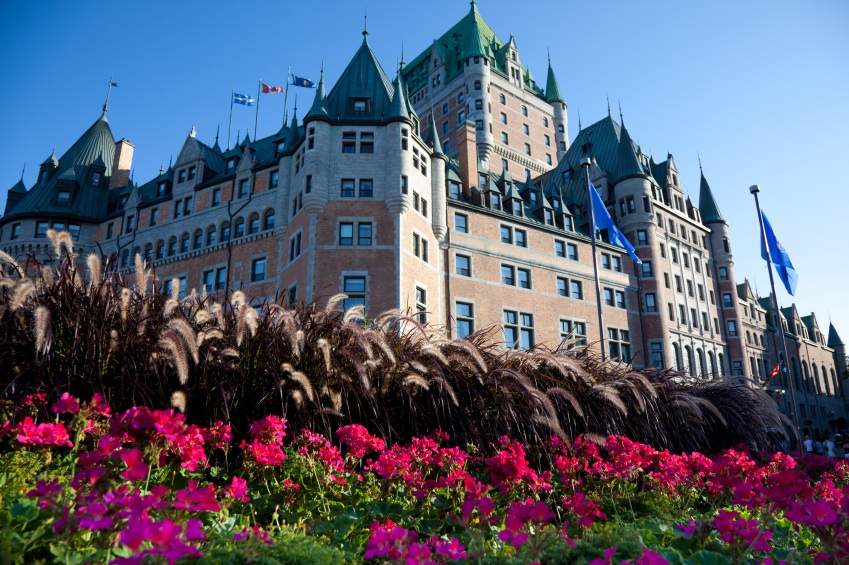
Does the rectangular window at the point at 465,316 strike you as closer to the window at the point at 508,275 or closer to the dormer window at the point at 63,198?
the window at the point at 508,275

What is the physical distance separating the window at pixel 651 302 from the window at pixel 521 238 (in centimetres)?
1161

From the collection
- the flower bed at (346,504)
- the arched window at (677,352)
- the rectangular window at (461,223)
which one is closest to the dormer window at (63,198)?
the rectangular window at (461,223)

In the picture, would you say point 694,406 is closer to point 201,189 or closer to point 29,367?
point 29,367

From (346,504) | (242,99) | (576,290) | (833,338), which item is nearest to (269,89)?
(242,99)

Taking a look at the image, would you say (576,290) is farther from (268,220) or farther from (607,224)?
(268,220)

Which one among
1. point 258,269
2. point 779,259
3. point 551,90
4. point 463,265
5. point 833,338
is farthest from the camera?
point 833,338

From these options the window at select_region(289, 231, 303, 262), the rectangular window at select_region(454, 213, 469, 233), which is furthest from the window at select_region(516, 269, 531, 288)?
the window at select_region(289, 231, 303, 262)

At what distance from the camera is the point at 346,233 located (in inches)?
1094

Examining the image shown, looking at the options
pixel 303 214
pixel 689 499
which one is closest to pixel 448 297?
pixel 303 214

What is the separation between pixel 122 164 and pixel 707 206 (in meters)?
51.0

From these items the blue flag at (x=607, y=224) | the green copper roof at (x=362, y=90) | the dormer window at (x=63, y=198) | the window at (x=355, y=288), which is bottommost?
the window at (x=355, y=288)

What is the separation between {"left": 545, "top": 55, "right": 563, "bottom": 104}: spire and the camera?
67.4 meters

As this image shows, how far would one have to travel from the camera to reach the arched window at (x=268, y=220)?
32.2 m

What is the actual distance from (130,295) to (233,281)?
27.6m
